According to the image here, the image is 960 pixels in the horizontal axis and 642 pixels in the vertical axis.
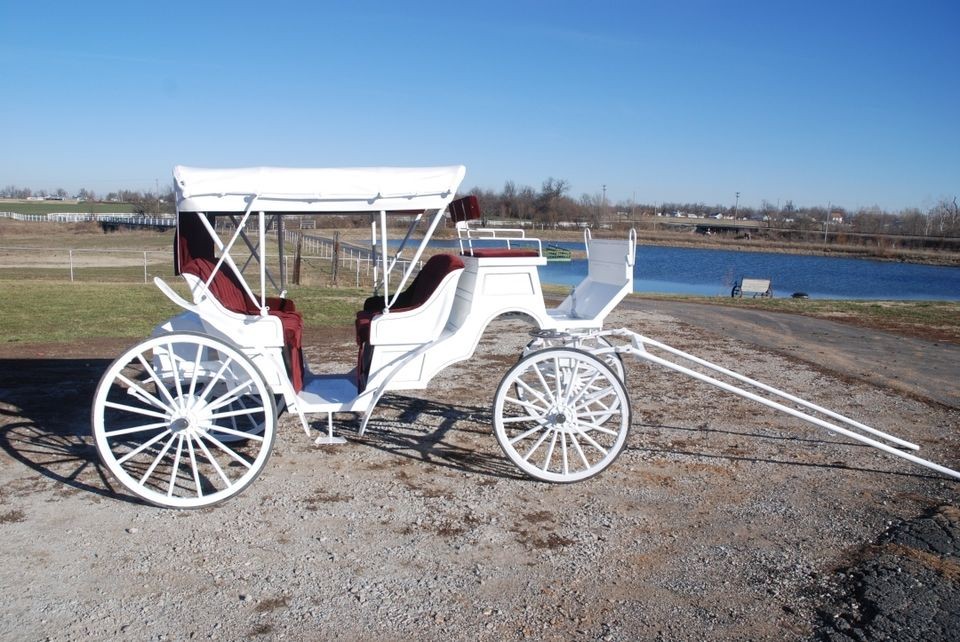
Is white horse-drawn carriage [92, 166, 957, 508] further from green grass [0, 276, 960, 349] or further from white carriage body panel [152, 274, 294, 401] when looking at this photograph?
green grass [0, 276, 960, 349]

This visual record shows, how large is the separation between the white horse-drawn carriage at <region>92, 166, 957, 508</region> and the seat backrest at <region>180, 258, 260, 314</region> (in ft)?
0.07

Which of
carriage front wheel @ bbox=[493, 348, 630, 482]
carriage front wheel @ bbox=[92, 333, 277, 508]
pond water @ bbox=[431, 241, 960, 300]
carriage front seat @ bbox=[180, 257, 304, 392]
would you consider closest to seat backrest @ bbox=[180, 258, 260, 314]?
carriage front seat @ bbox=[180, 257, 304, 392]

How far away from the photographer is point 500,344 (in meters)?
11.9

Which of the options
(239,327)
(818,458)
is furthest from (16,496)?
(818,458)

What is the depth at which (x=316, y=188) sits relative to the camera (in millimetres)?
5492

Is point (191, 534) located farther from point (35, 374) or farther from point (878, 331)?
point (878, 331)

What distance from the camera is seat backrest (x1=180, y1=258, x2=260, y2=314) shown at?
562cm

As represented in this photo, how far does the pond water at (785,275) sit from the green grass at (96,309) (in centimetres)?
1731

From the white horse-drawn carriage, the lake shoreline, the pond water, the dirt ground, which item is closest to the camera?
the dirt ground

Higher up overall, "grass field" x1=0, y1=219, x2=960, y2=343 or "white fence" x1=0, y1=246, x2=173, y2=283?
"white fence" x1=0, y1=246, x2=173, y2=283

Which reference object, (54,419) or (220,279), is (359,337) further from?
(54,419)

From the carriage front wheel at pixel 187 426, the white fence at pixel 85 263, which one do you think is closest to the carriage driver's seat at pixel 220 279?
the carriage front wheel at pixel 187 426

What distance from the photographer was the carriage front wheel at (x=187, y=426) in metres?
4.88

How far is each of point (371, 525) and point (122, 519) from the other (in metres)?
1.59
